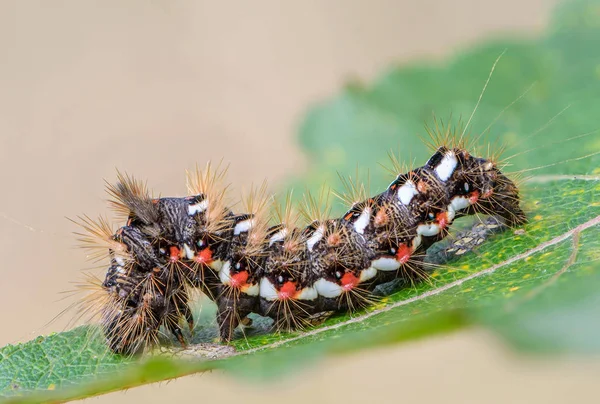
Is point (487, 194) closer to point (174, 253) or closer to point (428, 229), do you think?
point (428, 229)

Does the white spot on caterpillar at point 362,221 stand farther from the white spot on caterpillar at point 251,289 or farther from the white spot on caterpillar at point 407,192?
the white spot on caterpillar at point 251,289

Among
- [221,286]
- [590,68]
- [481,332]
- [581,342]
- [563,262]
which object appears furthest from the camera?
[590,68]

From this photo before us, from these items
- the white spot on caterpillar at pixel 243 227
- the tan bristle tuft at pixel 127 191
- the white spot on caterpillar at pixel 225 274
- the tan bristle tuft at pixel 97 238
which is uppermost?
the tan bristle tuft at pixel 127 191

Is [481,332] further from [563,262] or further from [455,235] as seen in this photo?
[455,235]

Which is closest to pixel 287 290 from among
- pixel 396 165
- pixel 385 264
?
pixel 385 264

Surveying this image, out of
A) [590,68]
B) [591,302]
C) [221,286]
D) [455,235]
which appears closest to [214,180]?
[221,286]

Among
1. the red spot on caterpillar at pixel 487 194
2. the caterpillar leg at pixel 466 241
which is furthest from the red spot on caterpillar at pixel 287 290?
the red spot on caterpillar at pixel 487 194

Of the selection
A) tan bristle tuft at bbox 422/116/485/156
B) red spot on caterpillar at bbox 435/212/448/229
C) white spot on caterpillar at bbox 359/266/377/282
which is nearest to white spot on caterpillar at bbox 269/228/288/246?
white spot on caterpillar at bbox 359/266/377/282

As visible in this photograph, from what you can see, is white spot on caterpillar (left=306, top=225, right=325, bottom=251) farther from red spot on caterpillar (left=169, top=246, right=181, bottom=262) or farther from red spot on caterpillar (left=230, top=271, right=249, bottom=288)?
red spot on caterpillar (left=169, top=246, right=181, bottom=262)
